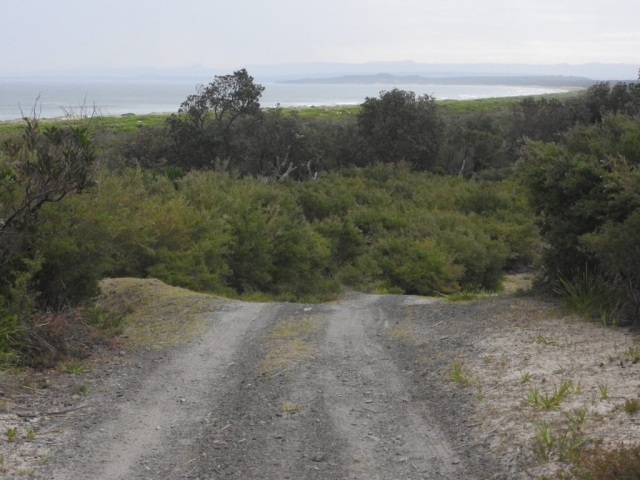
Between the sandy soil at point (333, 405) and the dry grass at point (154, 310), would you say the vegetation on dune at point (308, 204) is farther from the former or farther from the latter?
the sandy soil at point (333, 405)

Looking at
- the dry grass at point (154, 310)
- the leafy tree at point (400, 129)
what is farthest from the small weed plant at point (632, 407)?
the leafy tree at point (400, 129)

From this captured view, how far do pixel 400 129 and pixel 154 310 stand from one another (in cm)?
3685

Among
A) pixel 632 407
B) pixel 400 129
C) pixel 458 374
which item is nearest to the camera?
pixel 632 407

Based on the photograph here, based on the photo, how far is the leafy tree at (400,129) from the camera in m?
47.4

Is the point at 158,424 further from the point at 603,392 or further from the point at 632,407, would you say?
the point at 632,407

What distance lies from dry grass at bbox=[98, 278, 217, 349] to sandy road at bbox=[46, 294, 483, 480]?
824 mm

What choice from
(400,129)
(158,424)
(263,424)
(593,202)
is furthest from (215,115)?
(263,424)

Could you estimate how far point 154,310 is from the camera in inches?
503

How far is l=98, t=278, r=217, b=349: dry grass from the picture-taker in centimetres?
1066

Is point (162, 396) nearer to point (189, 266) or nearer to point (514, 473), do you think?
point (514, 473)

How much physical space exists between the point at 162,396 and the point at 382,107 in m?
42.0

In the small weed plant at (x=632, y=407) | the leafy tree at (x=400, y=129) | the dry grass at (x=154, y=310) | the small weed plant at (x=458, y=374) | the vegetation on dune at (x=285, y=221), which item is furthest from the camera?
the leafy tree at (x=400, y=129)

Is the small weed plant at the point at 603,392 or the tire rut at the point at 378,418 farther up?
the small weed plant at the point at 603,392

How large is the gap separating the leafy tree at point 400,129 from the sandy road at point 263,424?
3838 centimetres
